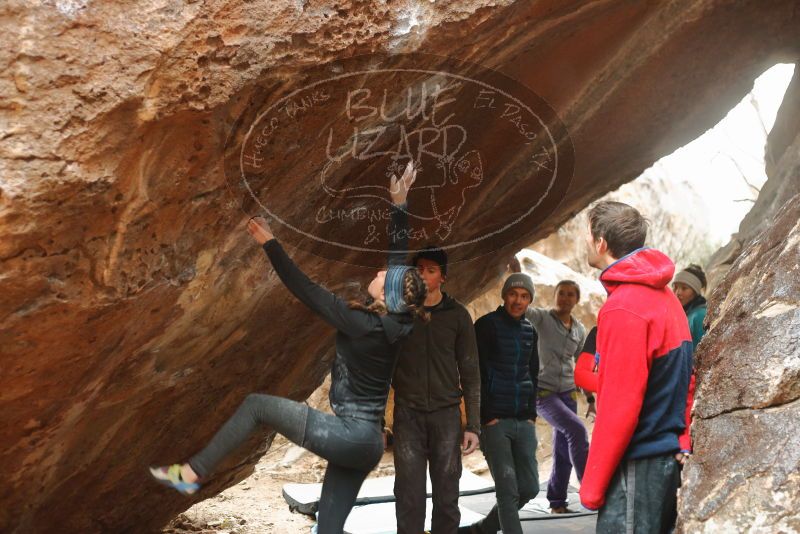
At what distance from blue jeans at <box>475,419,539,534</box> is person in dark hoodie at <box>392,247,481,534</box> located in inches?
11.9

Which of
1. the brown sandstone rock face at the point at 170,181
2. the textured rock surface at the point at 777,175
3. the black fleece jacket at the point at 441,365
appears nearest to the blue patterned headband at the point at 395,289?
the brown sandstone rock face at the point at 170,181

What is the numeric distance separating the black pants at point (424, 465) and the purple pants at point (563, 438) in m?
1.32

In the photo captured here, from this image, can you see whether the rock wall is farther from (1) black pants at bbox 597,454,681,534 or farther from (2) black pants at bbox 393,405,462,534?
(2) black pants at bbox 393,405,462,534

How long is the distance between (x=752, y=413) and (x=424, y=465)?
6.33 ft

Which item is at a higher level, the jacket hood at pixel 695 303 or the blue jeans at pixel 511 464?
the jacket hood at pixel 695 303

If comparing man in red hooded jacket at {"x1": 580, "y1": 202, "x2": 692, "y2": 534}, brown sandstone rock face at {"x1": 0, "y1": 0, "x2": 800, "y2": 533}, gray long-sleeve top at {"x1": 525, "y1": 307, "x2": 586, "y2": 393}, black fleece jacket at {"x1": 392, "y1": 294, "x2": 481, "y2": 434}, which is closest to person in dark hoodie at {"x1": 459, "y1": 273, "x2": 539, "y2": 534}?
black fleece jacket at {"x1": 392, "y1": 294, "x2": 481, "y2": 434}

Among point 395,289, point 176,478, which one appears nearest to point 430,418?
point 395,289

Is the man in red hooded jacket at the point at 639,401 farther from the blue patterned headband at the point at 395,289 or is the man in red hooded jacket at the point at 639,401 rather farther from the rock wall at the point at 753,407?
the blue patterned headband at the point at 395,289

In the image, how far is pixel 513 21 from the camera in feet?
12.1

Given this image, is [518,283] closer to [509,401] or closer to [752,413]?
[509,401]

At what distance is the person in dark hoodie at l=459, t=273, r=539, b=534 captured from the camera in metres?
4.77

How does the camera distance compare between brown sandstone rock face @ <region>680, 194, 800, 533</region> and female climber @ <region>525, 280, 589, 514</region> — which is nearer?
brown sandstone rock face @ <region>680, 194, 800, 533</region>

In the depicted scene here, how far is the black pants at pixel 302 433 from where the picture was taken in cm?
342

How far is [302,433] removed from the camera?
11.4ft
